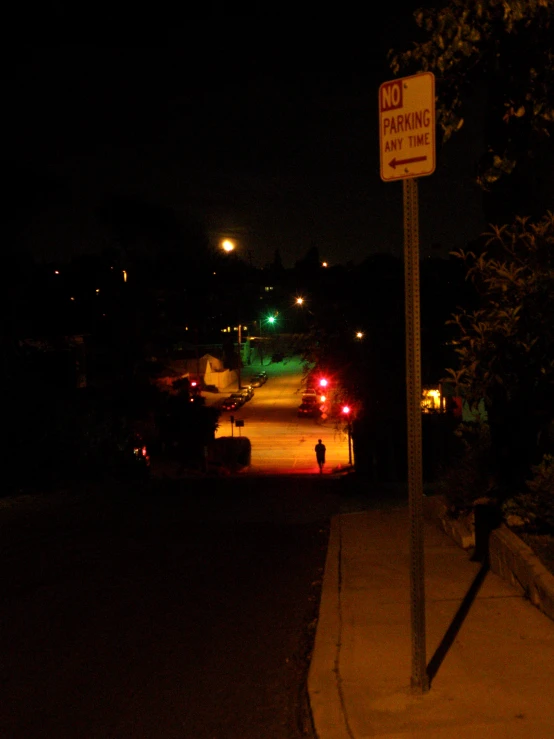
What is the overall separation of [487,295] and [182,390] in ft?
118

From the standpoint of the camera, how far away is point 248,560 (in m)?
9.15

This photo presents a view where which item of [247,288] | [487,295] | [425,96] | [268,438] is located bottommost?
[268,438]

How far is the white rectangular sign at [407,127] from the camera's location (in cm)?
455

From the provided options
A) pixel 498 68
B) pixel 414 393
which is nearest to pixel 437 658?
pixel 414 393

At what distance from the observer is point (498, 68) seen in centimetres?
818

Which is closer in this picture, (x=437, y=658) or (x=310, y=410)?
(x=437, y=658)

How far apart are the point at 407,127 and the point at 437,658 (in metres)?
3.38

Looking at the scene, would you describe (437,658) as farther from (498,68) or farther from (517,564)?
(498,68)

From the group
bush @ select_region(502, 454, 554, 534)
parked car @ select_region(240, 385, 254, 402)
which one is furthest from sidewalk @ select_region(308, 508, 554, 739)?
parked car @ select_region(240, 385, 254, 402)

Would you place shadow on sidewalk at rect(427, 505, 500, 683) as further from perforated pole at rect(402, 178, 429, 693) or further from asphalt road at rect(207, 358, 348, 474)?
asphalt road at rect(207, 358, 348, 474)

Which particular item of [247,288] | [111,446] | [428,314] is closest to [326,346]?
[428,314]

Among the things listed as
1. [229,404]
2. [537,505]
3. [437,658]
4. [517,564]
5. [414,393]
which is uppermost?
[414,393]

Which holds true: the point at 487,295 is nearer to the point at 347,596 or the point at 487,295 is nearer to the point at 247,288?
the point at 347,596

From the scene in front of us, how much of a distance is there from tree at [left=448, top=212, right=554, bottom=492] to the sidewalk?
53.6 inches
